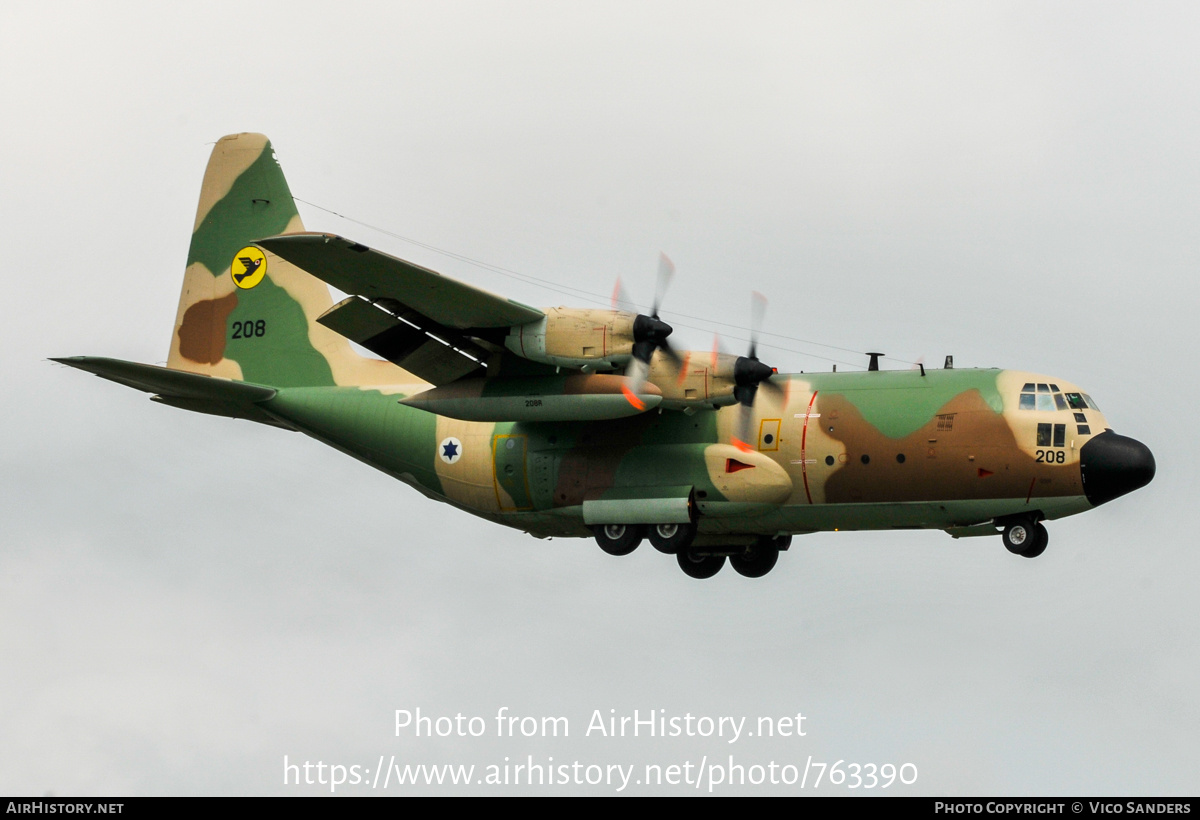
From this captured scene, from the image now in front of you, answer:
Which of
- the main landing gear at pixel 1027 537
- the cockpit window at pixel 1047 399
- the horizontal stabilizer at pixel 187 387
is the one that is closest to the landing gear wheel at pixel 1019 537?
the main landing gear at pixel 1027 537

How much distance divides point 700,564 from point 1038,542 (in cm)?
572

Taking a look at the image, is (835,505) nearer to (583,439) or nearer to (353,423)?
(583,439)

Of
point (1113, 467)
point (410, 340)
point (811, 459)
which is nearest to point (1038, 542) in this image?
point (1113, 467)

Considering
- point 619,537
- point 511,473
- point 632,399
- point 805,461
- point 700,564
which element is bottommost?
point 700,564

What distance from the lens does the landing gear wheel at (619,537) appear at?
2362 centimetres

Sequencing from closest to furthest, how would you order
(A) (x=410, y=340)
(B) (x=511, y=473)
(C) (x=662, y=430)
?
(A) (x=410, y=340)
(C) (x=662, y=430)
(B) (x=511, y=473)

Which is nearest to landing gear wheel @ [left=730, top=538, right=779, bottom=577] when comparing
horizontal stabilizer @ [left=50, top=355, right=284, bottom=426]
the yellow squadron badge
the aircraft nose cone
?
the aircraft nose cone

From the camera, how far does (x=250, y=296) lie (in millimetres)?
28469

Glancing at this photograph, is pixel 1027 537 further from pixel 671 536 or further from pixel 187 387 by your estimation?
pixel 187 387

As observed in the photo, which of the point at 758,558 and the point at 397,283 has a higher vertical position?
the point at 397,283

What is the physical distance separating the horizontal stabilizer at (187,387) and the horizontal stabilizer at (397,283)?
386 cm

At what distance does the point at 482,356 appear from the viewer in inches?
916

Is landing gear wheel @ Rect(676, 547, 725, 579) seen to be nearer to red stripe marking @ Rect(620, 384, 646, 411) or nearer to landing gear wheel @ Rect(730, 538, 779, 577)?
landing gear wheel @ Rect(730, 538, 779, 577)
